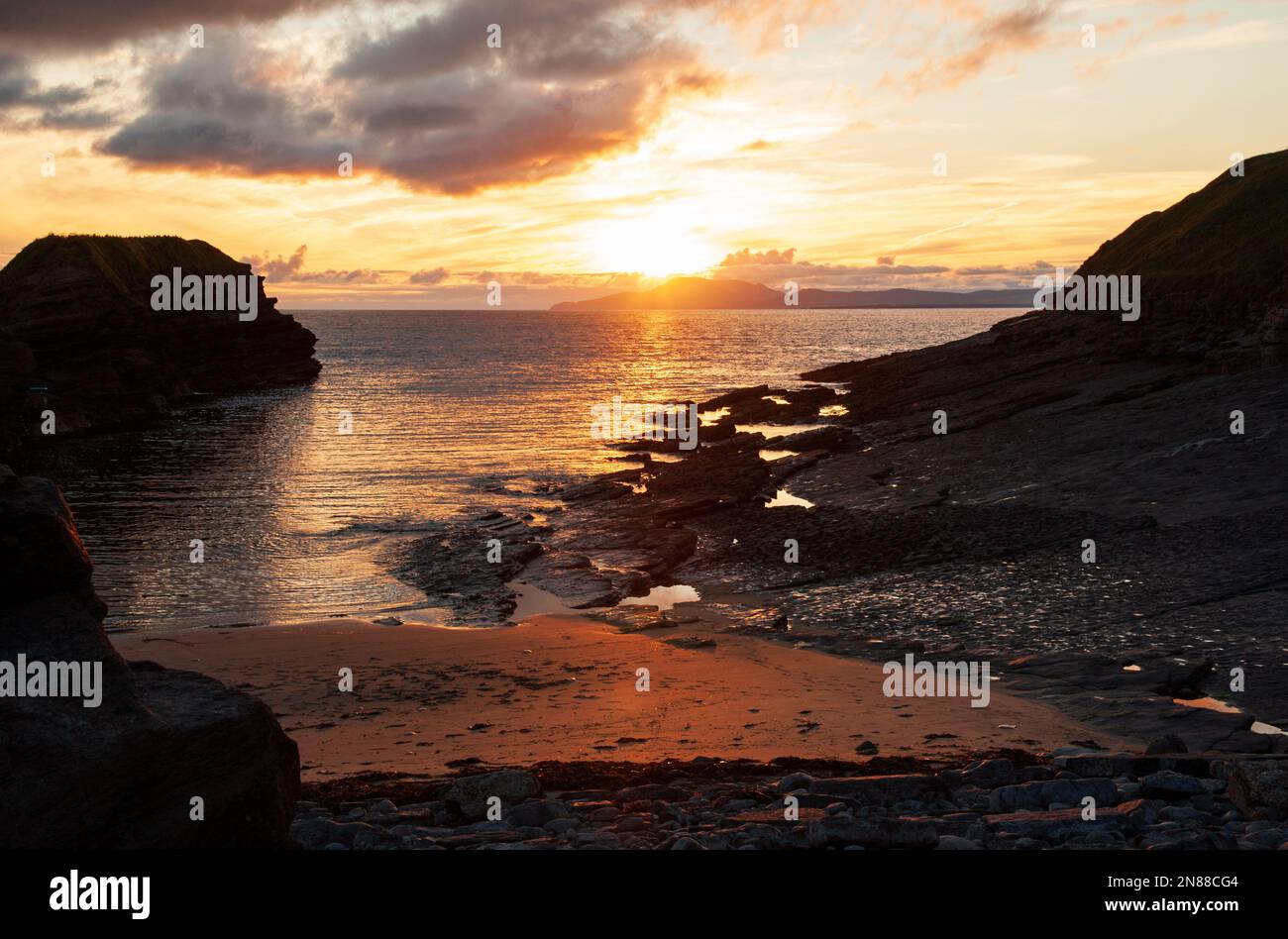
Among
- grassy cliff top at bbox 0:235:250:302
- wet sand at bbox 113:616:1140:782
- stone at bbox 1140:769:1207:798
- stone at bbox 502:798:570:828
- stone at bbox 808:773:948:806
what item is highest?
grassy cliff top at bbox 0:235:250:302

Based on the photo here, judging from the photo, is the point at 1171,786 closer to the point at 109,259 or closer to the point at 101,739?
the point at 101,739

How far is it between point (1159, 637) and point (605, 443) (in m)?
39.9

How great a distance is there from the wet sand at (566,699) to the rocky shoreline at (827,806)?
1385 millimetres

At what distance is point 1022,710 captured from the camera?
15.2 m

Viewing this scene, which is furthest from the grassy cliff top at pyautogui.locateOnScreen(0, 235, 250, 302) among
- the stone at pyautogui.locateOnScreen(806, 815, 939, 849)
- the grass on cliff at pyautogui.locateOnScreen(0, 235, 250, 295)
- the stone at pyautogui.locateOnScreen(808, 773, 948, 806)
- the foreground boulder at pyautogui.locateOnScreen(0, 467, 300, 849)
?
the stone at pyautogui.locateOnScreen(806, 815, 939, 849)

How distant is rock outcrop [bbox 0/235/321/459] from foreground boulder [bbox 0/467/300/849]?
44.3m

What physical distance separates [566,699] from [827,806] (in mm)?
7252

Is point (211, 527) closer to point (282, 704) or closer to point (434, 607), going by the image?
point (434, 607)

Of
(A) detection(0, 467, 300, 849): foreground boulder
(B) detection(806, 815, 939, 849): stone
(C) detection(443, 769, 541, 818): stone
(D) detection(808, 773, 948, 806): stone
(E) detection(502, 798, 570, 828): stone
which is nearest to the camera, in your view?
(A) detection(0, 467, 300, 849): foreground boulder

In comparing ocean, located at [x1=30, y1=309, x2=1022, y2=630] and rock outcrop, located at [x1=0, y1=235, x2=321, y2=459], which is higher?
rock outcrop, located at [x1=0, y1=235, x2=321, y2=459]

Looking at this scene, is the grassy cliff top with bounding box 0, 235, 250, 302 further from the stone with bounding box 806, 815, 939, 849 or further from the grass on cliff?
the stone with bounding box 806, 815, 939, 849

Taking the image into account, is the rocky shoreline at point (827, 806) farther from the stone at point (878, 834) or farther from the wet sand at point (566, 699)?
the wet sand at point (566, 699)

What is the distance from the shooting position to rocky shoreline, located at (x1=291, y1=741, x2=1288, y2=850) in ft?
29.2
